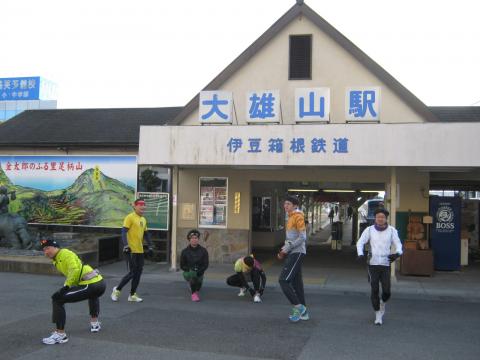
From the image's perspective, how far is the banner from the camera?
13.5m

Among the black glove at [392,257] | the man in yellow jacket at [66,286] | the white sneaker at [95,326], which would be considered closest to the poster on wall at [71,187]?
the white sneaker at [95,326]

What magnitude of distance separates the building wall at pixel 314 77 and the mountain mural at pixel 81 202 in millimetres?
3679

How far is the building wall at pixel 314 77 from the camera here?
1350cm

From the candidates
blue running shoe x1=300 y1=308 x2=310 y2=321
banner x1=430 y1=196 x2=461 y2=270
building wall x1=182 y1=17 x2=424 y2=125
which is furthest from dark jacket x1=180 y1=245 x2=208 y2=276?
banner x1=430 y1=196 x2=461 y2=270

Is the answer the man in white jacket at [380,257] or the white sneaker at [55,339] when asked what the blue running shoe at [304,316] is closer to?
the man in white jacket at [380,257]

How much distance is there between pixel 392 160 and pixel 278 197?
9564mm

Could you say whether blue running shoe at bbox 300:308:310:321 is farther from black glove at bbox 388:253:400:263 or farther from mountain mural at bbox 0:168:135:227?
mountain mural at bbox 0:168:135:227

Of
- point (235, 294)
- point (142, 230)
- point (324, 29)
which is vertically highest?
point (324, 29)

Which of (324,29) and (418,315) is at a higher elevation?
(324,29)

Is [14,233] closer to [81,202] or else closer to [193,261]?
[81,202]

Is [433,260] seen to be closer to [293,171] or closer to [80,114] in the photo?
[293,171]

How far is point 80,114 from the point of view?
19.4 m

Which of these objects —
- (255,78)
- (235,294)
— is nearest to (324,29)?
(255,78)

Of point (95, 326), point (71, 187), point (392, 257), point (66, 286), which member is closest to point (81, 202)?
point (71, 187)
